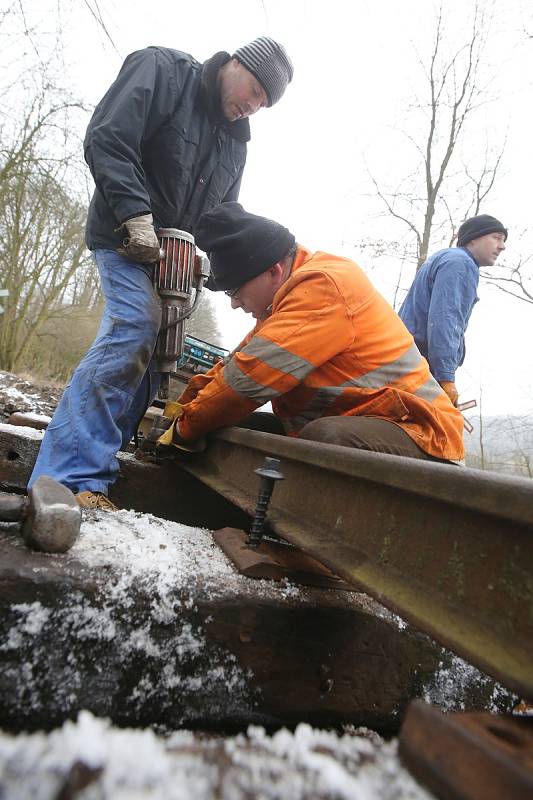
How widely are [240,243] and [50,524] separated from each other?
5.19 feet

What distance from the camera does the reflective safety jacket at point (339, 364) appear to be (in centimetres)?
178

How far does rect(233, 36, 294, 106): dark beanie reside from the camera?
2545mm

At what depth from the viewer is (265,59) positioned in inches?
100

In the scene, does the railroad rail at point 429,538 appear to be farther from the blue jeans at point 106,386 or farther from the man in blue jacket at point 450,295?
the man in blue jacket at point 450,295

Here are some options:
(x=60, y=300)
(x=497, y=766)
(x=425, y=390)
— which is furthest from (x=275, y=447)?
(x=60, y=300)

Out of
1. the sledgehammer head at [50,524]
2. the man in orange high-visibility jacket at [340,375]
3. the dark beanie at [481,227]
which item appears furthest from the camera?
the dark beanie at [481,227]

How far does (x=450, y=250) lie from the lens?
4148 mm

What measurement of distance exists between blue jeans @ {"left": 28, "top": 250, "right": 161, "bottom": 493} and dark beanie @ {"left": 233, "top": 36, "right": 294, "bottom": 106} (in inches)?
49.8

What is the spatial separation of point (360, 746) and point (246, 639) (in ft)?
1.05

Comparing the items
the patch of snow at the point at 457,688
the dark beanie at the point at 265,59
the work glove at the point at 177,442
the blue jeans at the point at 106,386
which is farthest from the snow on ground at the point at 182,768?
the dark beanie at the point at 265,59

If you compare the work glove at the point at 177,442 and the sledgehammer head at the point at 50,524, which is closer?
the sledgehammer head at the point at 50,524

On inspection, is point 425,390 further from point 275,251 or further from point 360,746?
point 360,746

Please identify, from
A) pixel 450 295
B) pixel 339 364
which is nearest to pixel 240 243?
pixel 339 364

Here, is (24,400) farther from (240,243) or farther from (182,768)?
(182,768)
